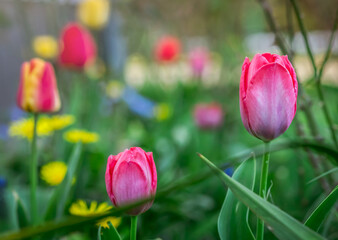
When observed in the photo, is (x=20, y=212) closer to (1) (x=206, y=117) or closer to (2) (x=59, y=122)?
(2) (x=59, y=122)

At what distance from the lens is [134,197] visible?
47 centimetres

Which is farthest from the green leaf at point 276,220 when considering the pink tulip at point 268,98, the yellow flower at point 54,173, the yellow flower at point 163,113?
the yellow flower at point 163,113

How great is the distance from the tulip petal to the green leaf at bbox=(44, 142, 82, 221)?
46 cm

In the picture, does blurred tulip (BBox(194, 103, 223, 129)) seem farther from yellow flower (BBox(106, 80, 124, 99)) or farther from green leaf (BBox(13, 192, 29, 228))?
green leaf (BBox(13, 192, 29, 228))

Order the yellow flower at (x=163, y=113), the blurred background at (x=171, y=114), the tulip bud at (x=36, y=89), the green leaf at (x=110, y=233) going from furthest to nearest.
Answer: the yellow flower at (x=163, y=113), the blurred background at (x=171, y=114), the tulip bud at (x=36, y=89), the green leaf at (x=110, y=233)

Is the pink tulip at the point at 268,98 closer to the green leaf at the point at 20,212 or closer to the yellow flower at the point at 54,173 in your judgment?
the green leaf at the point at 20,212

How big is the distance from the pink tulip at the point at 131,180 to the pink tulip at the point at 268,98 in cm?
13

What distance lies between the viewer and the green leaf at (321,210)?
19.5 inches

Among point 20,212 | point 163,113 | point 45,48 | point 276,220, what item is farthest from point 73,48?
point 276,220

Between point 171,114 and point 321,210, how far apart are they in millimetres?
1594

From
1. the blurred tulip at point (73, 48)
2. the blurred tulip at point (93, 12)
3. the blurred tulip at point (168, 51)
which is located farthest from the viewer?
the blurred tulip at point (168, 51)

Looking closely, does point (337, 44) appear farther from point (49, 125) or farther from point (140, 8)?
point (49, 125)

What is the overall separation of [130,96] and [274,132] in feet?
7.17

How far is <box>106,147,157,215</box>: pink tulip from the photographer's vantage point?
0.47 m
